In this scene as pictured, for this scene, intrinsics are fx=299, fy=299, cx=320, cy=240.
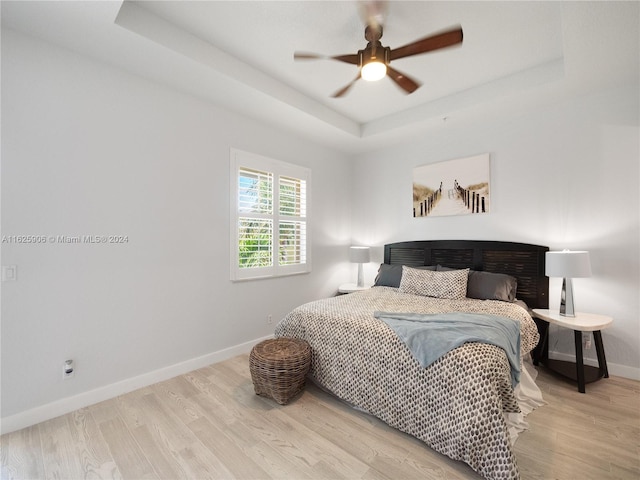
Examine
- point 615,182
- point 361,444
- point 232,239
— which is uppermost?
point 615,182

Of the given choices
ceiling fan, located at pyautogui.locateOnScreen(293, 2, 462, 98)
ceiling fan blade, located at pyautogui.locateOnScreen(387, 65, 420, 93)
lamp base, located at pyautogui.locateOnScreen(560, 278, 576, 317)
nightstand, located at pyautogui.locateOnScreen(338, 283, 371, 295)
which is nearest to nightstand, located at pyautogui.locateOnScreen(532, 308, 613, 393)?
lamp base, located at pyautogui.locateOnScreen(560, 278, 576, 317)

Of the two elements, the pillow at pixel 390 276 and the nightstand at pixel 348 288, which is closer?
the pillow at pixel 390 276

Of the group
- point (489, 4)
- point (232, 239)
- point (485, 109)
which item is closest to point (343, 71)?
point (489, 4)

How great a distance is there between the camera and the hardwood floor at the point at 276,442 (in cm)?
163

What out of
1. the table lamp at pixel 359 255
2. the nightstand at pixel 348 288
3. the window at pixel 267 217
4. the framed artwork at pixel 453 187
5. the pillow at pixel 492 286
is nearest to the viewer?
the pillow at pixel 492 286

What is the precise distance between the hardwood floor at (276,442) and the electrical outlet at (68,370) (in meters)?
0.27

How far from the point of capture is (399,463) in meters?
1.68

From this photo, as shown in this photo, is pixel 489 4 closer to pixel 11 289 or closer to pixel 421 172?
pixel 421 172

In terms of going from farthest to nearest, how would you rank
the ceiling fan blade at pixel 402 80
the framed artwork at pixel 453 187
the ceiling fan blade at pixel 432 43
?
the framed artwork at pixel 453 187, the ceiling fan blade at pixel 402 80, the ceiling fan blade at pixel 432 43

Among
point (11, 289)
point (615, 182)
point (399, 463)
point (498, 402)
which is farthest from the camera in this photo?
point (615, 182)

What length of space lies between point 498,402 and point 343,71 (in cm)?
281

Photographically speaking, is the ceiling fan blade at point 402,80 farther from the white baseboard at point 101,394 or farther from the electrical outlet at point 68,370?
the electrical outlet at point 68,370

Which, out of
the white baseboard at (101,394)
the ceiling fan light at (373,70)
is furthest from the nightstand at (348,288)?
the ceiling fan light at (373,70)

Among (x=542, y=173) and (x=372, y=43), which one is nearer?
(x=372, y=43)
